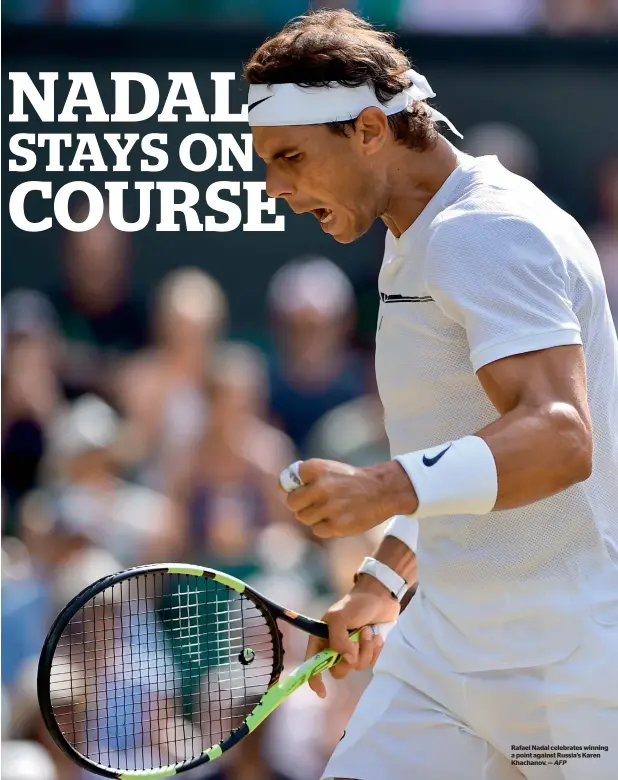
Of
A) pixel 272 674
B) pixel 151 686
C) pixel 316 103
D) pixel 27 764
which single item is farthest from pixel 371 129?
pixel 27 764

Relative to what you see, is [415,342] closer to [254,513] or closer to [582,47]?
[254,513]

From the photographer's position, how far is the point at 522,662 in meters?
2.18

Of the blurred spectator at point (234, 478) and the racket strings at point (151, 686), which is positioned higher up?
the blurred spectator at point (234, 478)

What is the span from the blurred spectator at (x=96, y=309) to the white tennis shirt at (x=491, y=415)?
307 cm

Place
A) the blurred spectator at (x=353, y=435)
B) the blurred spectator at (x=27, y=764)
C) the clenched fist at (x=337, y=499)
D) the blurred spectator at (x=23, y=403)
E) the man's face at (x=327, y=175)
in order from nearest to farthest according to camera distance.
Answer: the clenched fist at (x=337, y=499) → the man's face at (x=327, y=175) → the blurred spectator at (x=27, y=764) → the blurred spectator at (x=353, y=435) → the blurred spectator at (x=23, y=403)

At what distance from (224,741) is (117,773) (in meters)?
0.23

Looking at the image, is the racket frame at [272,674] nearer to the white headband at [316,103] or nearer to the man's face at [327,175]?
the man's face at [327,175]

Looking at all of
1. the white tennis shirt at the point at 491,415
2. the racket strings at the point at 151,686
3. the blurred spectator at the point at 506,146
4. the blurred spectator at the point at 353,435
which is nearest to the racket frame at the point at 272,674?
the white tennis shirt at the point at 491,415

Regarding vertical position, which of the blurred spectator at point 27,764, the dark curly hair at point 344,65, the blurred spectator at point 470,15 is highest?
the blurred spectator at point 470,15

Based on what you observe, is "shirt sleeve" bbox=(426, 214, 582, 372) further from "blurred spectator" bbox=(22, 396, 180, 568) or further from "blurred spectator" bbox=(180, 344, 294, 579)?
"blurred spectator" bbox=(22, 396, 180, 568)

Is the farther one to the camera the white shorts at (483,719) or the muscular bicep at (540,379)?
the white shorts at (483,719)

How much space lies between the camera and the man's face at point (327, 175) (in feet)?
7.55

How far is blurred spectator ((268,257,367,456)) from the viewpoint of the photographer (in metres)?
5.12

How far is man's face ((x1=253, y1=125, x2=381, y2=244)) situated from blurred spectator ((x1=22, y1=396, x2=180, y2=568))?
2.56 m
